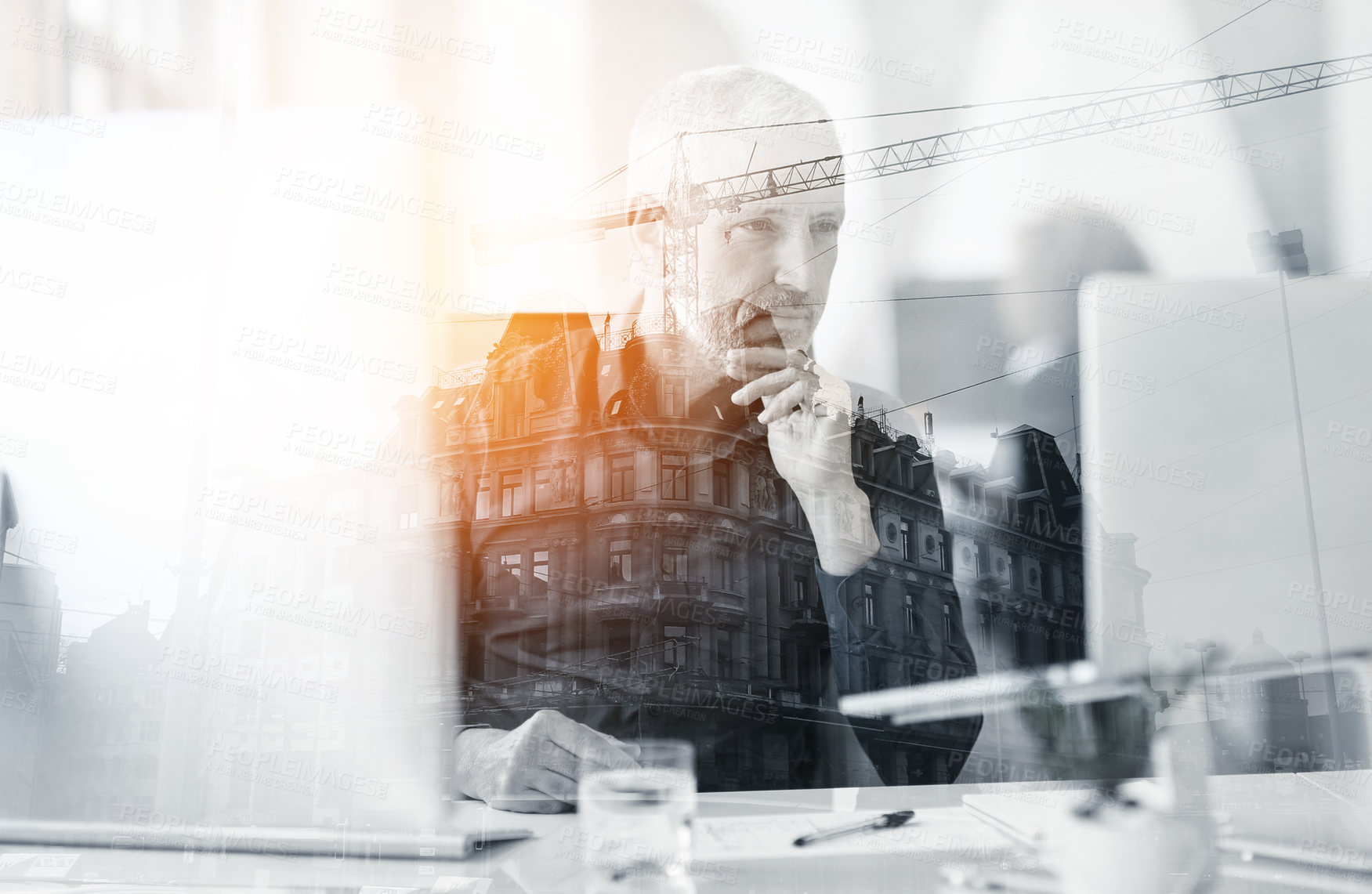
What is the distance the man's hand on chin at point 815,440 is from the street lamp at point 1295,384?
1.11 meters

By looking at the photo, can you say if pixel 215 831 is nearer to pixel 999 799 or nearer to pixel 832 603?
pixel 832 603

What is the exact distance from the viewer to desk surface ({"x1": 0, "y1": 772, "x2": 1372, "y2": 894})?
1.90 meters

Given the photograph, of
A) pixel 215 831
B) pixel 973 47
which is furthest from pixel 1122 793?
pixel 215 831

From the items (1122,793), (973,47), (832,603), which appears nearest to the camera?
(1122,793)

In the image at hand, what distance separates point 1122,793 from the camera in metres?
2.01

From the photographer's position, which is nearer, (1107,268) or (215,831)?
(215,831)

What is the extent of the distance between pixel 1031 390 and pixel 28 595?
2687 millimetres

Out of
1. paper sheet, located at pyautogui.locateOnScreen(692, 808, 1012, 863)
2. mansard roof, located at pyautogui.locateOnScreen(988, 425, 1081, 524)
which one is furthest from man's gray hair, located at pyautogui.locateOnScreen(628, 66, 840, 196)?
paper sheet, located at pyautogui.locateOnScreen(692, 808, 1012, 863)

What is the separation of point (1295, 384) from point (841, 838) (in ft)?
5.43

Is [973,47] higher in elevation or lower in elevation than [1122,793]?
higher

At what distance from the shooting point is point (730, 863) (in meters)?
1.92

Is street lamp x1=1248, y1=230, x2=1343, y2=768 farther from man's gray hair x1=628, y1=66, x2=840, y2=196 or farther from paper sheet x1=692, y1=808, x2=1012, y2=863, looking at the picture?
man's gray hair x1=628, y1=66, x2=840, y2=196

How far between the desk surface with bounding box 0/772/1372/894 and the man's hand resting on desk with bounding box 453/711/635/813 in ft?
0.13

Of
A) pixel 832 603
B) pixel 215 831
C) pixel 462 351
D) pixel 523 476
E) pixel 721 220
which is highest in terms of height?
pixel 721 220
